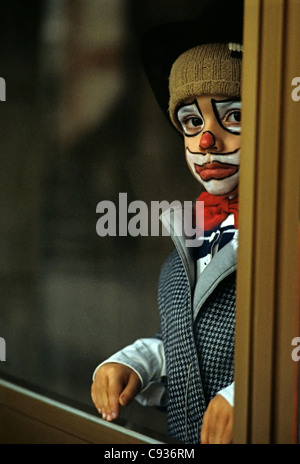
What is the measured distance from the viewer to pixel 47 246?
1.36 metres

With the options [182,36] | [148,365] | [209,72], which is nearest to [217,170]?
[209,72]

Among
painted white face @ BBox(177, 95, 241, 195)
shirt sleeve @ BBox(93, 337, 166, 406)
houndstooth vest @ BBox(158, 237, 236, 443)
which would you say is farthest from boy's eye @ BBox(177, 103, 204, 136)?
shirt sleeve @ BBox(93, 337, 166, 406)

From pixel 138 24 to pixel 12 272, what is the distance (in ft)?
2.05

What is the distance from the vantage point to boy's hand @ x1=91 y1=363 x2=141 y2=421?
111 cm

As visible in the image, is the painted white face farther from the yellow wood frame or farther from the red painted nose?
the yellow wood frame

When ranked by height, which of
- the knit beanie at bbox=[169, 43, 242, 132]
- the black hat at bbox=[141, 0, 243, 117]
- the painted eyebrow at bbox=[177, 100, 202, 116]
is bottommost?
the painted eyebrow at bbox=[177, 100, 202, 116]

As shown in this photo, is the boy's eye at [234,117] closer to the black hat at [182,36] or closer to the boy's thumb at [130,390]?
the black hat at [182,36]

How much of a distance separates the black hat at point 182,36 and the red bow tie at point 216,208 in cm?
22

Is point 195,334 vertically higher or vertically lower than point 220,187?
lower

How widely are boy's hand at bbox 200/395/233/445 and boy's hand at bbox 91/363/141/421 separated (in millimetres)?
189

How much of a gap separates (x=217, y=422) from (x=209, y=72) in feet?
1.84

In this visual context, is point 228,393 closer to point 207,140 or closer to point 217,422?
point 217,422

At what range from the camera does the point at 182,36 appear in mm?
1104
